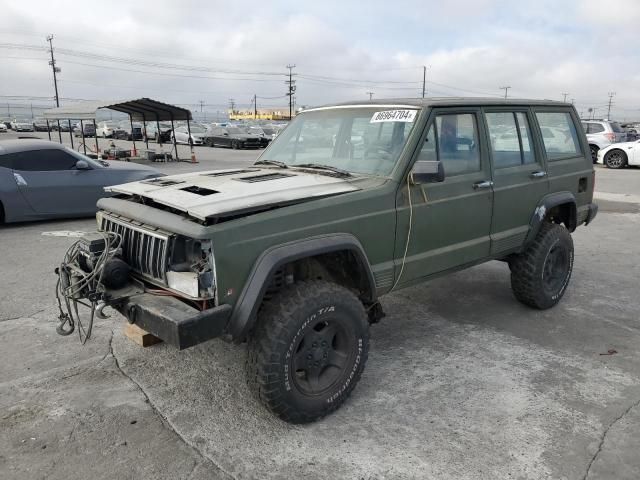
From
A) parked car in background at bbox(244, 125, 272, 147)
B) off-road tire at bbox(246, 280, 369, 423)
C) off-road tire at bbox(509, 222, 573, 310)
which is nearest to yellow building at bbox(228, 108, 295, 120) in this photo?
parked car in background at bbox(244, 125, 272, 147)

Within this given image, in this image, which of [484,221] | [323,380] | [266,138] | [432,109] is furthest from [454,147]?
[266,138]

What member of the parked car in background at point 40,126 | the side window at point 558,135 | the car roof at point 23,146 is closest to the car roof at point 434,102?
the side window at point 558,135

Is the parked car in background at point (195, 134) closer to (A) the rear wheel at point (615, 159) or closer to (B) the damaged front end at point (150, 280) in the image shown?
(A) the rear wheel at point (615, 159)

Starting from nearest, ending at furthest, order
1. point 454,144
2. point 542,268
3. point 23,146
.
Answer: point 454,144 → point 542,268 → point 23,146

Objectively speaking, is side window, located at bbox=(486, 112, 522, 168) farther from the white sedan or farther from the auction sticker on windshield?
the white sedan

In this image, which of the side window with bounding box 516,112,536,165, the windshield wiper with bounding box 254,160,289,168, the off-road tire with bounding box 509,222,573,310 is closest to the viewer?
the windshield wiper with bounding box 254,160,289,168

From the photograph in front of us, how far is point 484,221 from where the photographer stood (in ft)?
13.5

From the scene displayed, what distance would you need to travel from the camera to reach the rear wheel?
62.0 feet

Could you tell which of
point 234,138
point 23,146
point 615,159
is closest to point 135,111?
point 234,138

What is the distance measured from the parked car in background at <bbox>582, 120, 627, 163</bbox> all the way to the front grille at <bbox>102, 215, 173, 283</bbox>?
21061mm

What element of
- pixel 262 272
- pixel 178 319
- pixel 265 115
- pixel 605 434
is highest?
pixel 265 115

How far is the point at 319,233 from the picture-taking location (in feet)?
A: 9.97

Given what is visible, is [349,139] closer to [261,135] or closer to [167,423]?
[167,423]

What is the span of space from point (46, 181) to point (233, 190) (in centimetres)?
647
